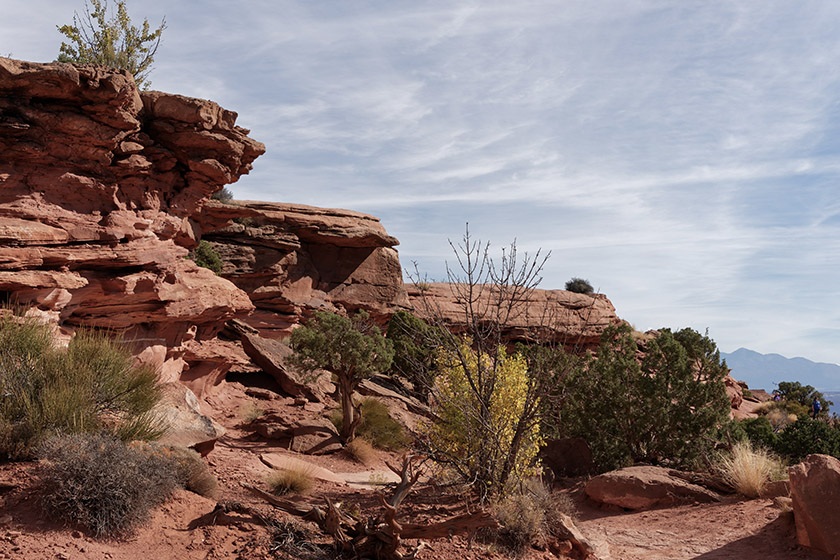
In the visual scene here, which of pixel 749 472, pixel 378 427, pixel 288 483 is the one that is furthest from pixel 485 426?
pixel 378 427

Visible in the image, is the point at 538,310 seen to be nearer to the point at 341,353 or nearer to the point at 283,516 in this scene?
the point at 341,353

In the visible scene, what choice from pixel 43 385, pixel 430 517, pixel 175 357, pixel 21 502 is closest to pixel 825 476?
pixel 430 517

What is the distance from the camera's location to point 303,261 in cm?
2888

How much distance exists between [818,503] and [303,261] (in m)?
23.7

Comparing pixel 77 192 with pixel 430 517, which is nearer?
pixel 430 517

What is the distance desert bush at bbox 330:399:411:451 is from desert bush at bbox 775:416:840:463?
9.22m

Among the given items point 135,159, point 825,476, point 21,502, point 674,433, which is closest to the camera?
point 21,502

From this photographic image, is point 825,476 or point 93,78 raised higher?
point 93,78

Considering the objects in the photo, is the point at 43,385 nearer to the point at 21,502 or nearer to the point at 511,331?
the point at 21,502

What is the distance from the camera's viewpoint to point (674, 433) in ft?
49.1

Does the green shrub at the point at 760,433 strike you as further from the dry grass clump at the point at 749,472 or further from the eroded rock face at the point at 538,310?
the eroded rock face at the point at 538,310

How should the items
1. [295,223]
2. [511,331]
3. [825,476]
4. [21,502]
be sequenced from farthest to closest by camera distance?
[511,331], [295,223], [825,476], [21,502]

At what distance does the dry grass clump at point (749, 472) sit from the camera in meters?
11.2

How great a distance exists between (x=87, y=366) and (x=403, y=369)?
15.8 metres
